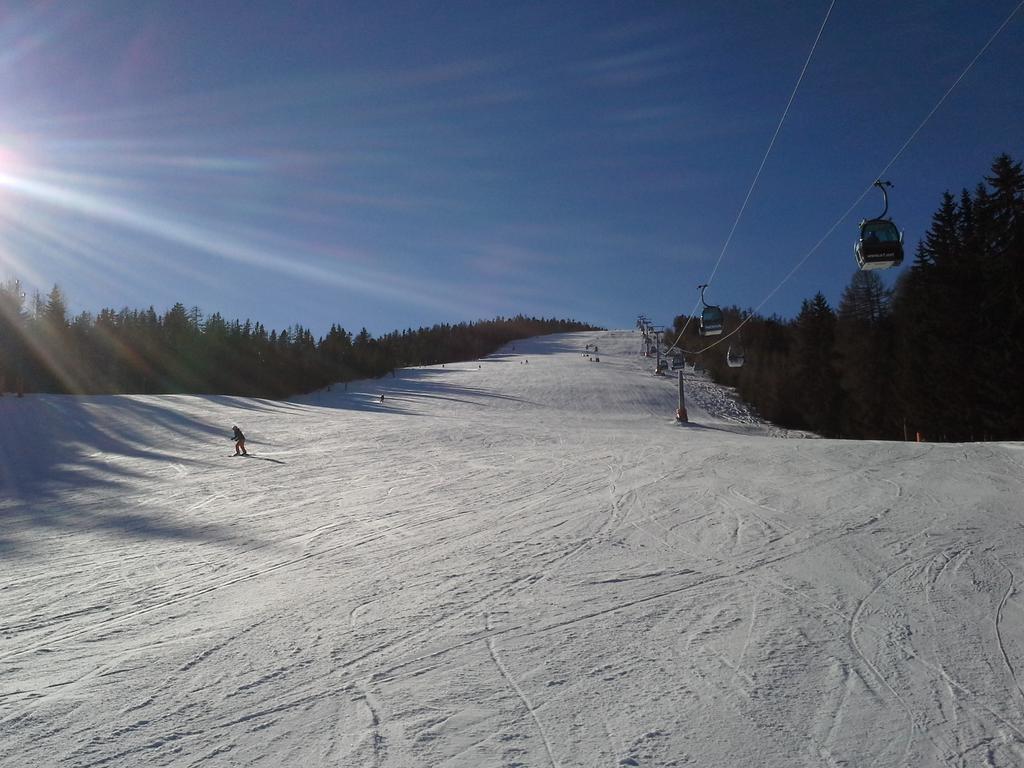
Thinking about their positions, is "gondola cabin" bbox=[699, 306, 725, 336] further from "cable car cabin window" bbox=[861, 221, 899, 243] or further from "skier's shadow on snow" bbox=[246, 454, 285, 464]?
"skier's shadow on snow" bbox=[246, 454, 285, 464]

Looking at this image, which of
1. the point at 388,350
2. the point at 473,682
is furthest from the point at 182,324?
the point at 473,682

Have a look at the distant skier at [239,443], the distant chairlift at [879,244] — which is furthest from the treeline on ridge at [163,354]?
the distant chairlift at [879,244]

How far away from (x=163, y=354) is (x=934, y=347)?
56.2m

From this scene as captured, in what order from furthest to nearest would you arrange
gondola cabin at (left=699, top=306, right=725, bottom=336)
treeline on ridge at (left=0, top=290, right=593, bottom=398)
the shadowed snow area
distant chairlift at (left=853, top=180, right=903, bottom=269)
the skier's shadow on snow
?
1. treeline on ridge at (left=0, top=290, right=593, bottom=398)
2. gondola cabin at (left=699, top=306, right=725, bottom=336)
3. the skier's shadow on snow
4. distant chairlift at (left=853, top=180, right=903, bottom=269)
5. the shadowed snow area

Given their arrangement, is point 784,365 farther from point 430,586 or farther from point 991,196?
point 430,586

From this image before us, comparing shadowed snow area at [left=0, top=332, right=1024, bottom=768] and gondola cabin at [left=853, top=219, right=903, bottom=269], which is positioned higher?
gondola cabin at [left=853, top=219, right=903, bottom=269]

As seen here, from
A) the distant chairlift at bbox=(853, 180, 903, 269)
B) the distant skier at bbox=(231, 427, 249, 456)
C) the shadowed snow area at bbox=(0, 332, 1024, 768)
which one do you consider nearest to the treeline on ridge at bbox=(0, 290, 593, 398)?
the distant skier at bbox=(231, 427, 249, 456)

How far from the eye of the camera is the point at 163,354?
54.5 metres

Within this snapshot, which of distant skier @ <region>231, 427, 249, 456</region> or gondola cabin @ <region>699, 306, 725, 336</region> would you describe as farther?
gondola cabin @ <region>699, 306, 725, 336</region>

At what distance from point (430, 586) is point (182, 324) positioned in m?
64.1

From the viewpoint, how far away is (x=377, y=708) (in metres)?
4.09

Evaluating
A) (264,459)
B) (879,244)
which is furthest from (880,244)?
(264,459)

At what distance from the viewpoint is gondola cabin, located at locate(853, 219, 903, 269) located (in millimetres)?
10547

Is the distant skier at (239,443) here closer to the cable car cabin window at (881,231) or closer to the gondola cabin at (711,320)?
the gondola cabin at (711,320)
